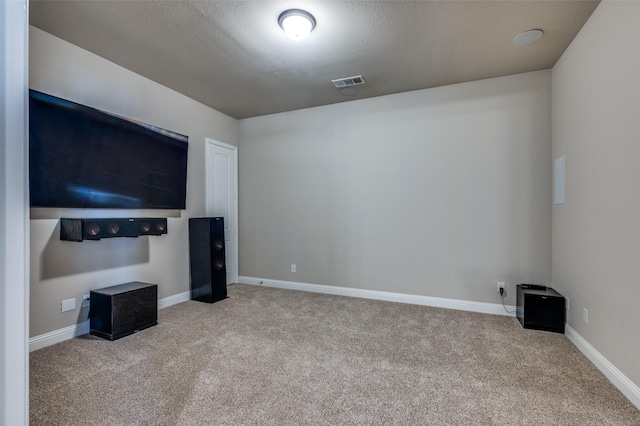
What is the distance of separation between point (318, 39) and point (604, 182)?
2535mm

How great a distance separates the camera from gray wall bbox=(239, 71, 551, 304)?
349 cm

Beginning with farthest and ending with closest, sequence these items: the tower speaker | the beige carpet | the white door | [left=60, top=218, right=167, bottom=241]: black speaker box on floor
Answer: the white door
the tower speaker
[left=60, top=218, right=167, bottom=241]: black speaker box on floor
the beige carpet

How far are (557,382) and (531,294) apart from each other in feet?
3.54

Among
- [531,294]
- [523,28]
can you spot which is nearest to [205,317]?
[531,294]

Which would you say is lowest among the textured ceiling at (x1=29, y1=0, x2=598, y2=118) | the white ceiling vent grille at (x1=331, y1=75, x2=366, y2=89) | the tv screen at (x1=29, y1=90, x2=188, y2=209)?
the tv screen at (x1=29, y1=90, x2=188, y2=209)

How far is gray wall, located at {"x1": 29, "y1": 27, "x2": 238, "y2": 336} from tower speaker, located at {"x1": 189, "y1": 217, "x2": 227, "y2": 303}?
0.12 m

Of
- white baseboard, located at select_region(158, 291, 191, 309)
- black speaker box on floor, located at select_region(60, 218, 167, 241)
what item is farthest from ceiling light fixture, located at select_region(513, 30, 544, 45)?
white baseboard, located at select_region(158, 291, 191, 309)

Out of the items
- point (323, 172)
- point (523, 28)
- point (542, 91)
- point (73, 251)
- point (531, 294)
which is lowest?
point (531, 294)

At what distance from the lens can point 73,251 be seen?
2.91 meters

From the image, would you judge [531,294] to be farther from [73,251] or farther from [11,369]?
[73,251]

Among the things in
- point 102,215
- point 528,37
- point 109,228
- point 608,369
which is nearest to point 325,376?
point 608,369

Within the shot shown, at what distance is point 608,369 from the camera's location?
86.0 inches

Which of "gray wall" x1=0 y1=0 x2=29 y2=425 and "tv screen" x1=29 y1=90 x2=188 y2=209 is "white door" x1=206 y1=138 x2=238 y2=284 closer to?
"tv screen" x1=29 y1=90 x2=188 y2=209

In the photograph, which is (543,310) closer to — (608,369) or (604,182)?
(608,369)
